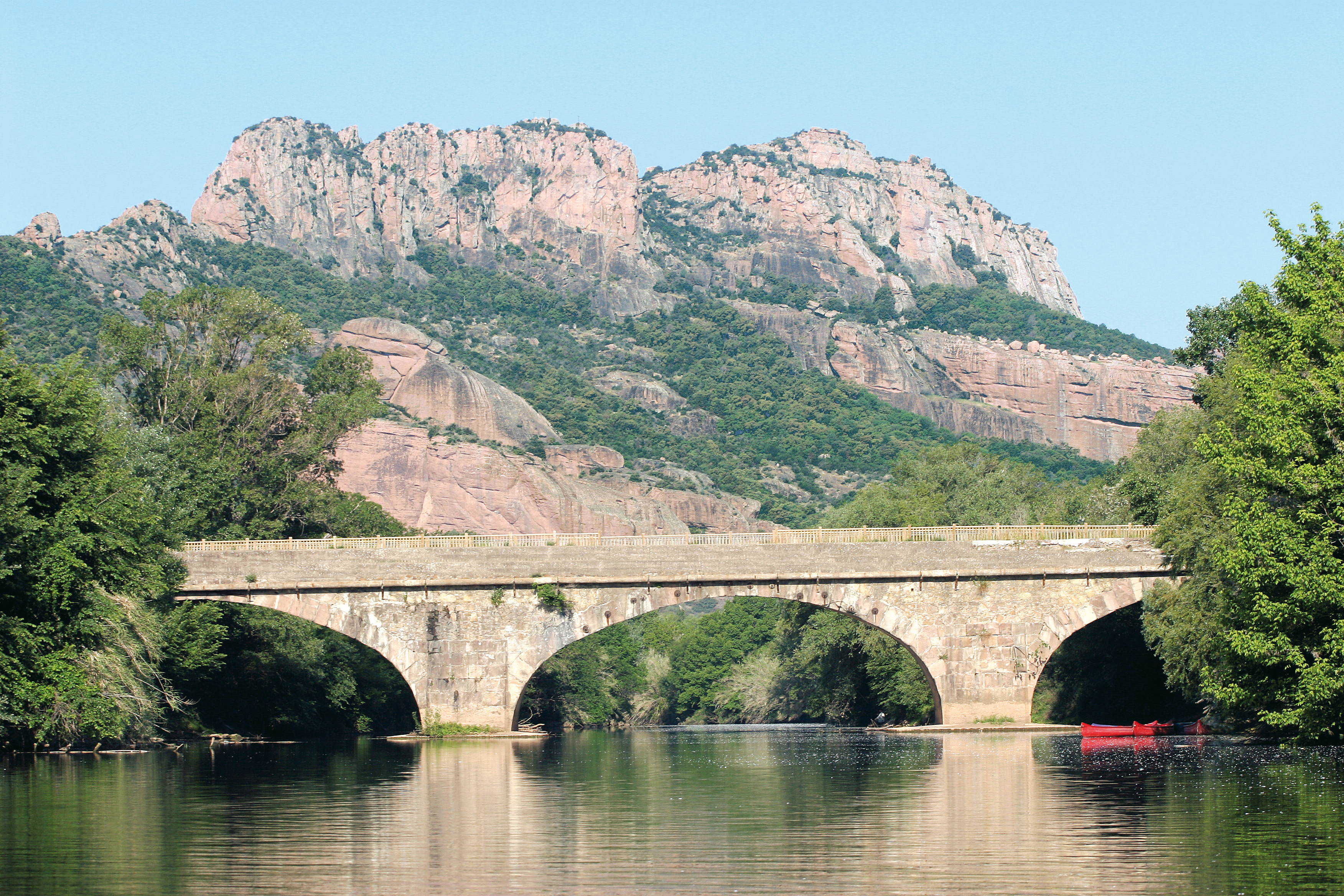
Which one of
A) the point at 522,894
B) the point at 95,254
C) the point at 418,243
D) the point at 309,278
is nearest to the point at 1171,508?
the point at 522,894

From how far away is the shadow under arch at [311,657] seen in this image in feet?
142

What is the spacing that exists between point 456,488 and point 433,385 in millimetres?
15846

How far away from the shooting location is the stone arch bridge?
43219mm

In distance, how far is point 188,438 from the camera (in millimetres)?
52500

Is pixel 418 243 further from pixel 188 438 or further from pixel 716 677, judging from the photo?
pixel 188 438

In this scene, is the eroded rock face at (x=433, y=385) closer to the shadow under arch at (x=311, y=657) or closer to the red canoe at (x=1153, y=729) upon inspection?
the shadow under arch at (x=311, y=657)

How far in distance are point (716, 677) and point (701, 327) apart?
101 meters

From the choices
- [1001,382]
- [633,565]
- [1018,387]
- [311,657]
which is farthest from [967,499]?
[1001,382]

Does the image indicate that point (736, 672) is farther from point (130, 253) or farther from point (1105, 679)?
point (130, 253)

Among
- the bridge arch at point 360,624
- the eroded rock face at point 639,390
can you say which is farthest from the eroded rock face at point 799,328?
the bridge arch at point 360,624

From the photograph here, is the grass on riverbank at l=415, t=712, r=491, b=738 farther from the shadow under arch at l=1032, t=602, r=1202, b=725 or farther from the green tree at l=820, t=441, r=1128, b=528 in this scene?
the green tree at l=820, t=441, r=1128, b=528

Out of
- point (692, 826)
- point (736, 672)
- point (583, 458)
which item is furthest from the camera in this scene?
point (583, 458)

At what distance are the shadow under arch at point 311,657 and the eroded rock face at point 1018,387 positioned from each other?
124 metres

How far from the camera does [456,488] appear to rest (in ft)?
343
